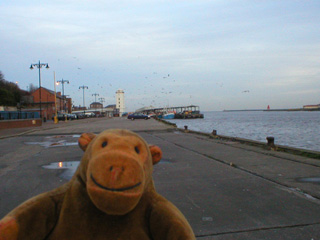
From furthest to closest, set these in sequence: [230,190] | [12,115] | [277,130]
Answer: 1. [277,130]
2. [12,115]
3. [230,190]

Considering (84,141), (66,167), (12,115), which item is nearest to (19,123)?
(12,115)

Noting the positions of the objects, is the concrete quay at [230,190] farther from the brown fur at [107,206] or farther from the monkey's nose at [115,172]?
the monkey's nose at [115,172]

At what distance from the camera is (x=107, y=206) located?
5.18ft

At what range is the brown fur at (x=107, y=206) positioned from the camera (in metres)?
1.58

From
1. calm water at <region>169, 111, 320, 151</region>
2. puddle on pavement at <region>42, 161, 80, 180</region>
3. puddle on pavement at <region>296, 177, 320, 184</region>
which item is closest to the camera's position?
puddle on pavement at <region>296, 177, 320, 184</region>

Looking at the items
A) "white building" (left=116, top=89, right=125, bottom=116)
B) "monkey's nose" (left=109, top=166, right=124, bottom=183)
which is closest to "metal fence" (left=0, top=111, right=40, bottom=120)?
"monkey's nose" (left=109, top=166, right=124, bottom=183)

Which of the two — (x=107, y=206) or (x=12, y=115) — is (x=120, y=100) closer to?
(x=12, y=115)

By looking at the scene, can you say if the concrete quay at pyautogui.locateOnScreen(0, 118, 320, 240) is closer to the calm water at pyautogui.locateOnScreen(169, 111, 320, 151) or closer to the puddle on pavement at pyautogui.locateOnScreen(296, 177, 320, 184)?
the puddle on pavement at pyautogui.locateOnScreen(296, 177, 320, 184)

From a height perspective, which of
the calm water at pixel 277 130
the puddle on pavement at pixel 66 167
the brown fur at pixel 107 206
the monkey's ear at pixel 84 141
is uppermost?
the monkey's ear at pixel 84 141

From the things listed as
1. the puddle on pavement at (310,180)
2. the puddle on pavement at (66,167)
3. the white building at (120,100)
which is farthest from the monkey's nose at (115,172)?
the white building at (120,100)

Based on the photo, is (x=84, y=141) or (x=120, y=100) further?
(x=120, y=100)

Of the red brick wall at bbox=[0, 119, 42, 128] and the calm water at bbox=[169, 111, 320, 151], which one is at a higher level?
the red brick wall at bbox=[0, 119, 42, 128]

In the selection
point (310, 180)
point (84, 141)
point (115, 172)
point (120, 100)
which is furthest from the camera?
point (120, 100)

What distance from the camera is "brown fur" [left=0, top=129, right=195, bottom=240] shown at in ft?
5.19
